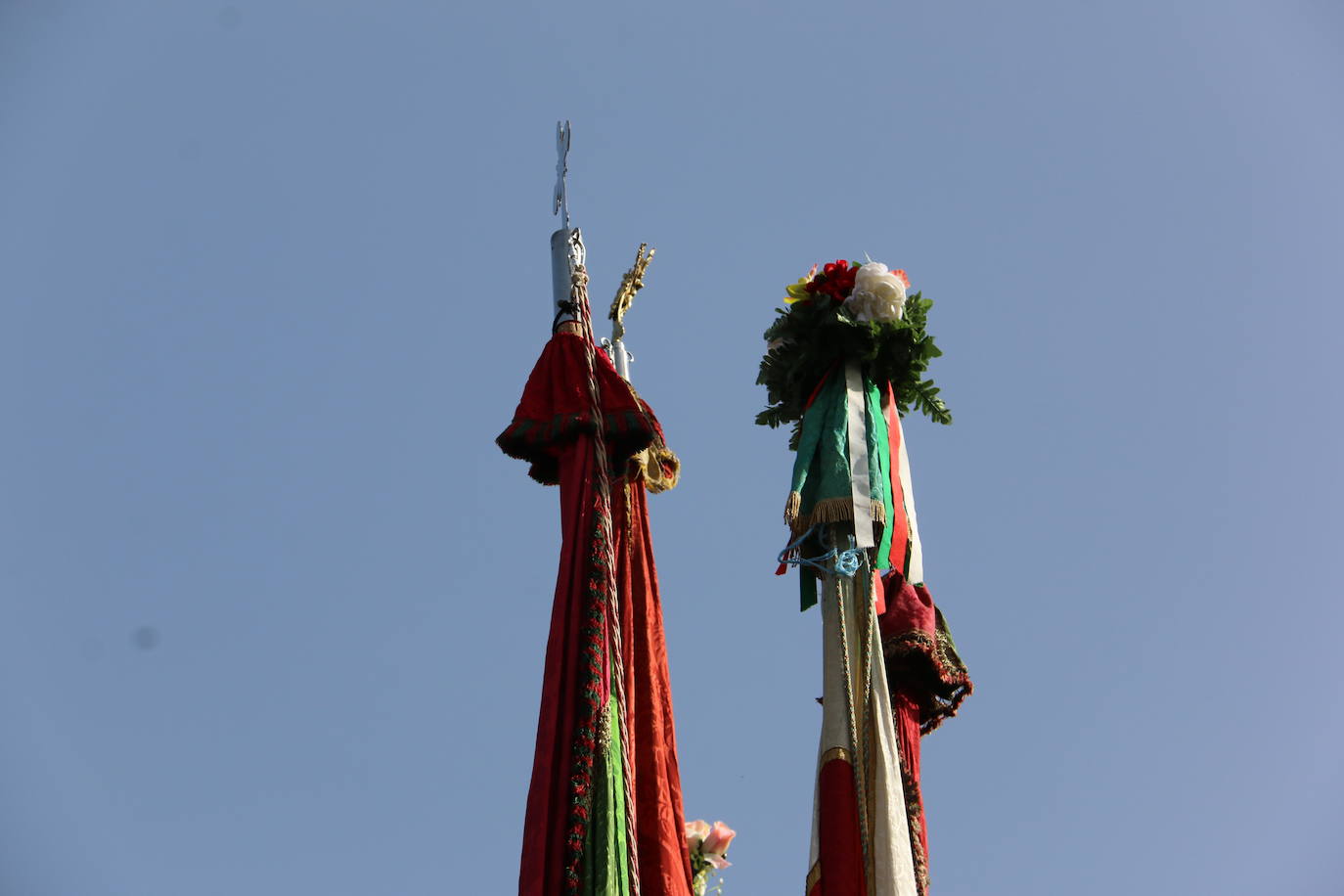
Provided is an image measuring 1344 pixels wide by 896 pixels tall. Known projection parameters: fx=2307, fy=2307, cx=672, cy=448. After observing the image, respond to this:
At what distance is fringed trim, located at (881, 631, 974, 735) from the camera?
11.6m

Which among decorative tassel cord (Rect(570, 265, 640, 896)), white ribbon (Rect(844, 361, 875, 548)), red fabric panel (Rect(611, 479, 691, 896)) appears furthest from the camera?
white ribbon (Rect(844, 361, 875, 548))

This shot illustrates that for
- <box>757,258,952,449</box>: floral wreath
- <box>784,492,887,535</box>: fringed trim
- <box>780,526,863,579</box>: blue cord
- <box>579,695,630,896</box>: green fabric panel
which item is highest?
<box>757,258,952,449</box>: floral wreath

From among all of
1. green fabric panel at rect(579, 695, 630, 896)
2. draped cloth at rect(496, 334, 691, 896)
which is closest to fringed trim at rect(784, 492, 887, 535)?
A: draped cloth at rect(496, 334, 691, 896)

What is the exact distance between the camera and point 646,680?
10750 millimetres

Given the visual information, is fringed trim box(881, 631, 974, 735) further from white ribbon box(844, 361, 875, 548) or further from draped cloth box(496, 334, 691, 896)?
draped cloth box(496, 334, 691, 896)

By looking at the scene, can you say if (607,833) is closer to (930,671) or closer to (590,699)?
(590,699)

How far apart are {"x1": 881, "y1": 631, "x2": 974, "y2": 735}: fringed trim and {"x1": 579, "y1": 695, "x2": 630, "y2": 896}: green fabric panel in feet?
6.39

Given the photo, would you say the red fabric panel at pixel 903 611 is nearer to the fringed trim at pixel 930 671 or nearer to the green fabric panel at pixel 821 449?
the fringed trim at pixel 930 671

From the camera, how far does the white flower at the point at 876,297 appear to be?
38.3ft

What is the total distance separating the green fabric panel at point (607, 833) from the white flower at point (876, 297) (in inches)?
106

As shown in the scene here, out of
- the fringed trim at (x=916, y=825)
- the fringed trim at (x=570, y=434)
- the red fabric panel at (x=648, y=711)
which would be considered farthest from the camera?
the fringed trim at (x=570, y=434)

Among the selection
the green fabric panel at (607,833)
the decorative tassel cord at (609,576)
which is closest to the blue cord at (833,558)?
the decorative tassel cord at (609,576)

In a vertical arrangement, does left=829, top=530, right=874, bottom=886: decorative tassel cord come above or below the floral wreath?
below

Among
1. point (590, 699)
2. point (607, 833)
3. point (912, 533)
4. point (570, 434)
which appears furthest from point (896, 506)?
point (607, 833)
